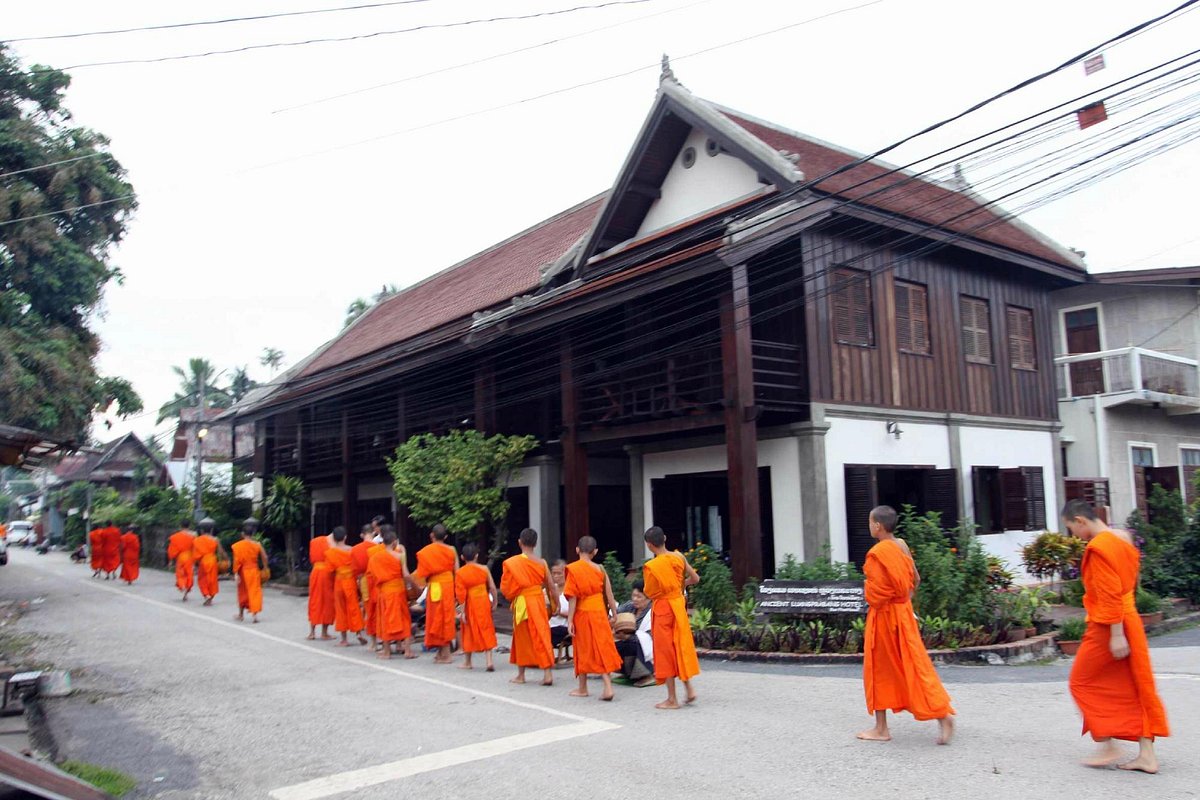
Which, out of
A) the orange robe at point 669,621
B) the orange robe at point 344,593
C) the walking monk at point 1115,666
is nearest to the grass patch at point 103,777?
the orange robe at point 669,621

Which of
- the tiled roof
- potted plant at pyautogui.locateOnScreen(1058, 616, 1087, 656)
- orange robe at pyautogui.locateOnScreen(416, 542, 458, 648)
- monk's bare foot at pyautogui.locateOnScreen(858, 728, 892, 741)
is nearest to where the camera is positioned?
monk's bare foot at pyautogui.locateOnScreen(858, 728, 892, 741)

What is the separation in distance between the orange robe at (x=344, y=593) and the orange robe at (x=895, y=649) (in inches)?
329

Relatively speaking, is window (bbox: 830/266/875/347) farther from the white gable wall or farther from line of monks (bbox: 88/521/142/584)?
Result: line of monks (bbox: 88/521/142/584)

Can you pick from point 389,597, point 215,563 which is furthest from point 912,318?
point 215,563

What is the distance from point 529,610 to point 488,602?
121cm

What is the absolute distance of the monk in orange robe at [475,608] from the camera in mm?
11148

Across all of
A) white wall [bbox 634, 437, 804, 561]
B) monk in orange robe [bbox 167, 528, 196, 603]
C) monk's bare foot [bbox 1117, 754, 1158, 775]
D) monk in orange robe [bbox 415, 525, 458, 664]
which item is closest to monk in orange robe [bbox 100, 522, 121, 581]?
monk in orange robe [bbox 167, 528, 196, 603]

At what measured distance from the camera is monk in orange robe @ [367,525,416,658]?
12320 millimetres

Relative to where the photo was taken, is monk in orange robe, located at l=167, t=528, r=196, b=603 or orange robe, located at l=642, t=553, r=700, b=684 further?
monk in orange robe, located at l=167, t=528, r=196, b=603

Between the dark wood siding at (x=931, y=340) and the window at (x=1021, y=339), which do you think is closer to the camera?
the dark wood siding at (x=931, y=340)

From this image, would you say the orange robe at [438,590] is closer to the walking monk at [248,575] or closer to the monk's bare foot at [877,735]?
the walking monk at [248,575]

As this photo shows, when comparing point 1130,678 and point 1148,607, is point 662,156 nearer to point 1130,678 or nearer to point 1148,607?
point 1148,607

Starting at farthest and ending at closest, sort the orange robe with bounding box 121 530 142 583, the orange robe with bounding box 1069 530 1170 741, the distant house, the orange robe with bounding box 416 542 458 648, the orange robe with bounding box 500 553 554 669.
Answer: the orange robe with bounding box 121 530 142 583
the distant house
the orange robe with bounding box 416 542 458 648
the orange robe with bounding box 500 553 554 669
the orange robe with bounding box 1069 530 1170 741

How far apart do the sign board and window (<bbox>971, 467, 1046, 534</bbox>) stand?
679 cm
